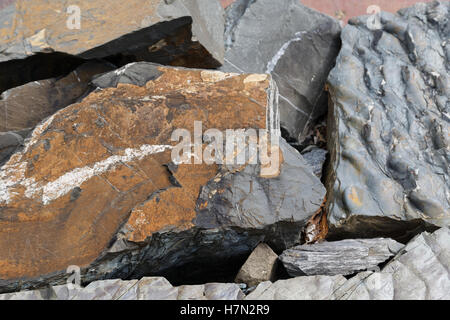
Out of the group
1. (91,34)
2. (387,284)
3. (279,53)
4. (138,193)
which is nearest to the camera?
(387,284)

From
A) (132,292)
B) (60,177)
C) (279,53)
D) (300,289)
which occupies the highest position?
(279,53)

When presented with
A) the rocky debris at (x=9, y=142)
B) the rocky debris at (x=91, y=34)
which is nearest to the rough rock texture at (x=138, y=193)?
the rocky debris at (x=9, y=142)

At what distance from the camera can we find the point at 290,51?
2930mm

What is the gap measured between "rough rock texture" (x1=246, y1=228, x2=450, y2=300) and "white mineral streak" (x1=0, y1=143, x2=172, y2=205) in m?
0.80

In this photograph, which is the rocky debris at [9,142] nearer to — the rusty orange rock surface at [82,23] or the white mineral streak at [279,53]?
the rusty orange rock surface at [82,23]

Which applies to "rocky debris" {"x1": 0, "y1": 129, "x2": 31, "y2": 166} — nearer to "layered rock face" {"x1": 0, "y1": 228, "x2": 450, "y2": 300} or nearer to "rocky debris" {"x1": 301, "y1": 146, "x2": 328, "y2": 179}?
"layered rock face" {"x1": 0, "y1": 228, "x2": 450, "y2": 300}

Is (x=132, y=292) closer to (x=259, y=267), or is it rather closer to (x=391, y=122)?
(x=259, y=267)

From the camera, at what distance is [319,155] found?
8.87 ft

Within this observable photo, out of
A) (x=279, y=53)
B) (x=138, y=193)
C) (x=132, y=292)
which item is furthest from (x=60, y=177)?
(x=279, y=53)

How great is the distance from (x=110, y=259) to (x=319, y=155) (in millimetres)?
1334

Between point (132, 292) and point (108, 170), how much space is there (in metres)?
0.54
